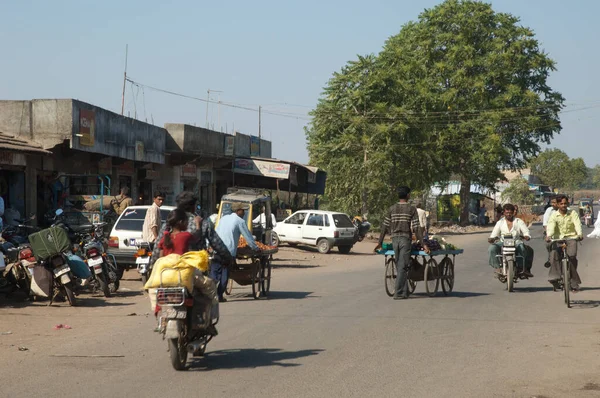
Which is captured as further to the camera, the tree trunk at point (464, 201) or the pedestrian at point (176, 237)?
the tree trunk at point (464, 201)

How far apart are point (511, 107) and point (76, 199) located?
39.8 metres

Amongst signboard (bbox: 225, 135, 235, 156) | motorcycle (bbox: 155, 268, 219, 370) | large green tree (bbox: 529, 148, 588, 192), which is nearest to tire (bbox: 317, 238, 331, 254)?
signboard (bbox: 225, 135, 235, 156)

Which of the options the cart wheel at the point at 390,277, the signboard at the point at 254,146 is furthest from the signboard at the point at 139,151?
the cart wheel at the point at 390,277

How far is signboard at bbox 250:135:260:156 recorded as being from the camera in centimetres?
4394

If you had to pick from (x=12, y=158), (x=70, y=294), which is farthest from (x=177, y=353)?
(x=12, y=158)

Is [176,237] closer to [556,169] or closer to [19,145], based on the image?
[19,145]

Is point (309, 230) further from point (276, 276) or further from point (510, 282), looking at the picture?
point (510, 282)

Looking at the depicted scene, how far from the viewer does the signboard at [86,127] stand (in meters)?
24.7

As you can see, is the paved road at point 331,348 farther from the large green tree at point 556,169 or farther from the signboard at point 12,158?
the large green tree at point 556,169

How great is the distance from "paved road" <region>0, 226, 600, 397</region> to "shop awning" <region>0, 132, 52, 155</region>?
7250 millimetres

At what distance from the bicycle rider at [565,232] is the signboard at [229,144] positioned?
26.0m

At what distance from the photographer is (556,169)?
124m

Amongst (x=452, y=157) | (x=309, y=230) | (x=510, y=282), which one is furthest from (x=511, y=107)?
(x=510, y=282)

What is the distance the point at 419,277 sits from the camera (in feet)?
48.6
